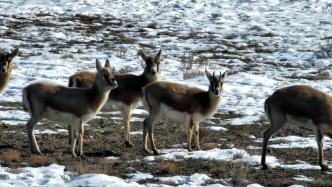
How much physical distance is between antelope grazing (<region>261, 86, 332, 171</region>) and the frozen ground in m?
0.75

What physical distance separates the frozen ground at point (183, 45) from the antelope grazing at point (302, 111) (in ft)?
2.47

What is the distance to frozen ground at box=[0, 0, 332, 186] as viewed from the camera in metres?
17.2

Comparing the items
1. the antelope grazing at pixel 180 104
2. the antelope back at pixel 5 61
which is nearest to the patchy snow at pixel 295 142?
the antelope grazing at pixel 180 104

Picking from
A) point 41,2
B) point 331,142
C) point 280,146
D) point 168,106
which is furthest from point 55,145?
point 41,2

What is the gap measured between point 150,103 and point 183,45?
2174 cm

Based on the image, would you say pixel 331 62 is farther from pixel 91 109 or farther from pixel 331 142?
pixel 91 109

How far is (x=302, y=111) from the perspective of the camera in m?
12.6

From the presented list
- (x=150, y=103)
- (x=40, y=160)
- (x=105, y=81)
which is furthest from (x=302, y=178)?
(x=40, y=160)

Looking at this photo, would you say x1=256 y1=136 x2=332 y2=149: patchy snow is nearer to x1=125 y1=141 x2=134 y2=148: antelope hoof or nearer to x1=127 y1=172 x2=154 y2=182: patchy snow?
x1=125 y1=141 x2=134 y2=148: antelope hoof

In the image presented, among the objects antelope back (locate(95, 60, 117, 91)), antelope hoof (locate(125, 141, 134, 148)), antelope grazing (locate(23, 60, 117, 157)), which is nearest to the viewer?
antelope grazing (locate(23, 60, 117, 157))

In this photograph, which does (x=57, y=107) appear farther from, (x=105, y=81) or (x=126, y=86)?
(x=126, y=86)

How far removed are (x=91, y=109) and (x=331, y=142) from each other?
18.5ft

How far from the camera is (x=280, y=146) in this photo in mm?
14844

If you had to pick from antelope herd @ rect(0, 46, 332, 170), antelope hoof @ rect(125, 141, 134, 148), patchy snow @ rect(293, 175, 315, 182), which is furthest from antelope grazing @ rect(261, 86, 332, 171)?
antelope hoof @ rect(125, 141, 134, 148)
